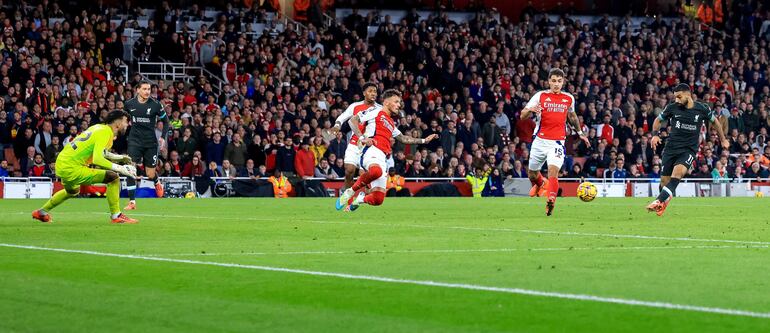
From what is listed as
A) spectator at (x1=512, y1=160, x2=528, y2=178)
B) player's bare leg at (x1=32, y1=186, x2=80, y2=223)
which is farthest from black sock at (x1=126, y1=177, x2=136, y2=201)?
spectator at (x1=512, y1=160, x2=528, y2=178)

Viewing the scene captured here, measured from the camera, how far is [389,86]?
126 feet

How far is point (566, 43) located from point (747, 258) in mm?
33558

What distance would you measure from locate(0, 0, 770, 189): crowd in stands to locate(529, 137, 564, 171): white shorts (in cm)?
1227

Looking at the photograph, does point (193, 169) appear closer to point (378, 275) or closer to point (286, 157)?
point (286, 157)

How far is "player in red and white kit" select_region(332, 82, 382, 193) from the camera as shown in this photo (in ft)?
67.8

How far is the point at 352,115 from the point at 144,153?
4457mm

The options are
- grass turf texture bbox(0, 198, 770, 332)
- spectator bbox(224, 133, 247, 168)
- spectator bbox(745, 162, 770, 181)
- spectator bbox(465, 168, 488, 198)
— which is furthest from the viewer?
spectator bbox(745, 162, 770, 181)

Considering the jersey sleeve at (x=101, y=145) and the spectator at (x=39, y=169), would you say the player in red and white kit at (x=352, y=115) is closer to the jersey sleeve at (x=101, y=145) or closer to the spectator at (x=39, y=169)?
the jersey sleeve at (x=101, y=145)

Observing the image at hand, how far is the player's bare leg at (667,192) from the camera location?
19484 millimetres

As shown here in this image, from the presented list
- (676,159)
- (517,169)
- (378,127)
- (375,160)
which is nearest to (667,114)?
(676,159)

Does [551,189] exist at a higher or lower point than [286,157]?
lower

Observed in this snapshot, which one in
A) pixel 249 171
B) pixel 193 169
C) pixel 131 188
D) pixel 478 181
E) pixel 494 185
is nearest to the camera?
pixel 131 188

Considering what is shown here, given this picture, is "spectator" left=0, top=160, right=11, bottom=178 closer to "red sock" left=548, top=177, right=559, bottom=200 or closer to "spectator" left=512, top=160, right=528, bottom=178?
"spectator" left=512, top=160, right=528, bottom=178

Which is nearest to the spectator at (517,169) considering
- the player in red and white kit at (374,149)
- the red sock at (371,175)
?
the player in red and white kit at (374,149)
